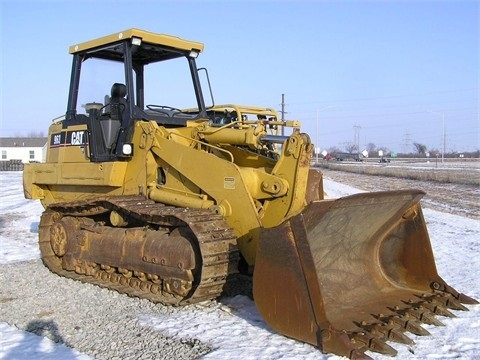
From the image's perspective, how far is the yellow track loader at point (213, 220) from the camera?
470 centimetres

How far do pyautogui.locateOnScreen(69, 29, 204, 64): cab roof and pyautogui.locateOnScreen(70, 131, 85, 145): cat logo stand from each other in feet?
3.59

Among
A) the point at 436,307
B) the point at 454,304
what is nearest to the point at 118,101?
the point at 436,307

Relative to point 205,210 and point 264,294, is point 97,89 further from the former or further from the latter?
point 264,294

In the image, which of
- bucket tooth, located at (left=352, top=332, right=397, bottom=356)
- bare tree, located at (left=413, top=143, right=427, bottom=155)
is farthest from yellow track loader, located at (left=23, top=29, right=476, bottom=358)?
bare tree, located at (left=413, top=143, right=427, bottom=155)

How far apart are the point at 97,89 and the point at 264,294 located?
4.14 metres

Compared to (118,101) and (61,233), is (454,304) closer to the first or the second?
(118,101)

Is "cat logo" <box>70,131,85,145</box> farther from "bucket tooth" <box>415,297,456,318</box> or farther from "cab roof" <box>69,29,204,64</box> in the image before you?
"bucket tooth" <box>415,297,456,318</box>

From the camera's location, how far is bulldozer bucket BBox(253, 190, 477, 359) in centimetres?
448

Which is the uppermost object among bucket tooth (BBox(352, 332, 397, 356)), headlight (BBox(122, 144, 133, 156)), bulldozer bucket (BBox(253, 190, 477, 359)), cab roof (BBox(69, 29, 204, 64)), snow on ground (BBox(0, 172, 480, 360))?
cab roof (BBox(69, 29, 204, 64))

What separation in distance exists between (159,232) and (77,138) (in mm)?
2142

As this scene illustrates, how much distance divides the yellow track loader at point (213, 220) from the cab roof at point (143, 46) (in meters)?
0.02

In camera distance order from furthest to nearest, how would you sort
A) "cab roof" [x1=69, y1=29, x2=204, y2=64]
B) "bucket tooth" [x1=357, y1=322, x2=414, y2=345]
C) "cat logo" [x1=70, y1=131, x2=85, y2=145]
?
"cat logo" [x1=70, y1=131, x2=85, y2=145], "cab roof" [x1=69, y1=29, x2=204, y2=64], "bucket tooth" [x1=357, y1=322, x2=414, y2=345]

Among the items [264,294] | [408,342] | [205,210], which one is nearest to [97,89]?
[205,210]

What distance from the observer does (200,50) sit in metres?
7.73
